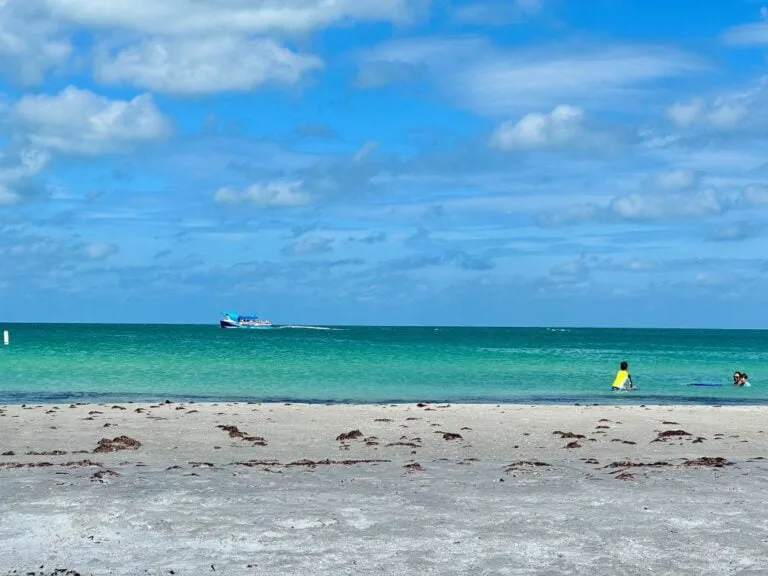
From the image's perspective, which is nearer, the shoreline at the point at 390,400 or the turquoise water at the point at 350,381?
the shoreline at the point at 390,400

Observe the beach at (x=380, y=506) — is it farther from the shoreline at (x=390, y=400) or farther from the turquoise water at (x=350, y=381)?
the turquoise water at (x=350, y=381)

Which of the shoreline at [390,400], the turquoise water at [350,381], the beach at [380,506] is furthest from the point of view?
the turquoise water at [350,381]

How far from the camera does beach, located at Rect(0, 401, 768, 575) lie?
9.03 m

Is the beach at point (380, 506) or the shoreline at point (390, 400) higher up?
the beach at point (380, 506)

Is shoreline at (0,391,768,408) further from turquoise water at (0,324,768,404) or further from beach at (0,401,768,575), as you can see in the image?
beach at (0,401,768,575)

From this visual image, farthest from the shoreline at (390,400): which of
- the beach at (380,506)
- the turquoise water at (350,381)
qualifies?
the beach at (380,506)

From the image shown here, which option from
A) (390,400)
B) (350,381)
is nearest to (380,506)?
(390,400)

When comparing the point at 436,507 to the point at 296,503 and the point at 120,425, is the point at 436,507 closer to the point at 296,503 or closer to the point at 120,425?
the point at 296,503

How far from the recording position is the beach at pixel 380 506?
9031mm

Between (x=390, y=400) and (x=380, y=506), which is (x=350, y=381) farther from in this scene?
(x=380, y=506)

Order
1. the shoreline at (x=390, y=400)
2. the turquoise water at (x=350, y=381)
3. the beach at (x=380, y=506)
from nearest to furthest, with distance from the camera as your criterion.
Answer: the beach at (x=380, y=506), the shoreline at (x=390, y=400), the turquoise water at (x=350, y=381)

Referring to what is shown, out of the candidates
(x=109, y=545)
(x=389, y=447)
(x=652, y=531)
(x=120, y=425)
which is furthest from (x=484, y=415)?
(x=109, y=545)

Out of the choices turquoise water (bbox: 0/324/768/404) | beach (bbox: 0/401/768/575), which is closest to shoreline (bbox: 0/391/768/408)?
turquoise water (bbox: 0/324/768/404)

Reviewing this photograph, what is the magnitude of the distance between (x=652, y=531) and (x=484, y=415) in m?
17.6
